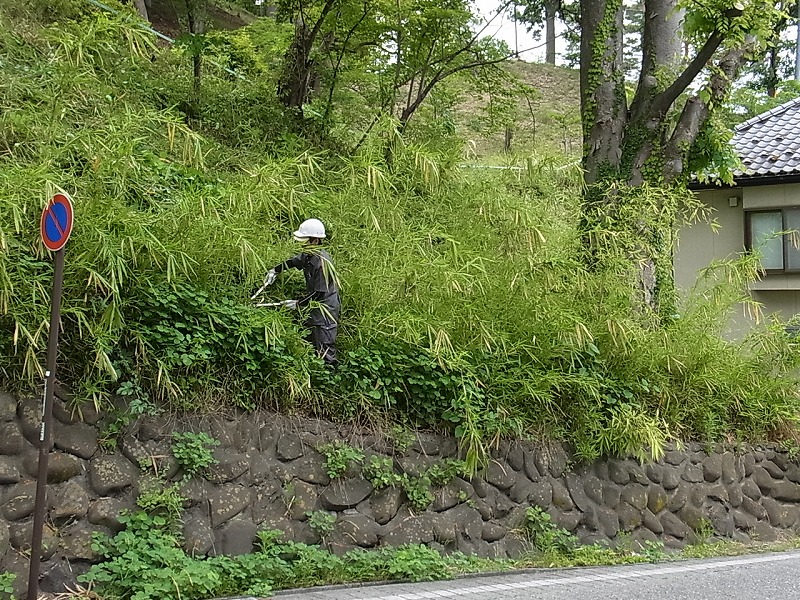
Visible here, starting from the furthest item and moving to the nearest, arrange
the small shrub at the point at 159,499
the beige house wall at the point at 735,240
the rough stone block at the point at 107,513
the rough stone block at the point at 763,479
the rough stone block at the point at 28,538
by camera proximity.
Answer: the beige house wall at the point at 735,240 → the rough stone block at the point at 763,479 → the small shrub at the point at 159,499 → the rough stone block at the point at 107,513 → the rough stone block at the point at 28,538

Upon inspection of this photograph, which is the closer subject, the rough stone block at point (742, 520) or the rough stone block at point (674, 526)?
the rough stone block at point (674, 526)

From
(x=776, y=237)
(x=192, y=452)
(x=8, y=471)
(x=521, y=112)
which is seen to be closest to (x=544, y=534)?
(x=192, y=452)

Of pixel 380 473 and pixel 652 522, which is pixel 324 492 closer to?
pixel 380 473

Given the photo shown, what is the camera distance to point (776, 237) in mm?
13727

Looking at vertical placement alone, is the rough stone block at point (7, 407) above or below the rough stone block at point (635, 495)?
above

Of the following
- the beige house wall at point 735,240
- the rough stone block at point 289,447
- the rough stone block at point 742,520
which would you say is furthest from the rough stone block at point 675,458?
Answer: the beige house wall at point 735,240

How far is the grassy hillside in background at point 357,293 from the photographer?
504cm

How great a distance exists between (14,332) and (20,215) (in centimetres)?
80

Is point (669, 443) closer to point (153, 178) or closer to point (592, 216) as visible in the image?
point (592, 216)

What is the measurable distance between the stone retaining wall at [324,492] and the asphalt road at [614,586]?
54 cm

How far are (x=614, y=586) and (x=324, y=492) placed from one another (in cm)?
245

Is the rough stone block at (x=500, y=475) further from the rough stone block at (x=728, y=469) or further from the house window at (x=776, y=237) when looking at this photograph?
the house window at (x=776, y=237)

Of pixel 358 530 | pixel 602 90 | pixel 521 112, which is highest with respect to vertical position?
pixel 521 112

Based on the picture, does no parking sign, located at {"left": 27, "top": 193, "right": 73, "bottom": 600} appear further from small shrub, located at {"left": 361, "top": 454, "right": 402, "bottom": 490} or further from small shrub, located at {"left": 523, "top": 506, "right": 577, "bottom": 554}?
small shrub, located at {"left": 523, "top": 506, "right": 577, "bottom": 554}
